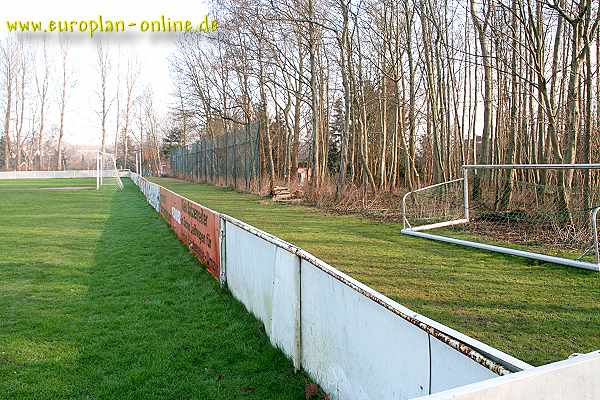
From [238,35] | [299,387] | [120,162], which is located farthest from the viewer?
[120,162]

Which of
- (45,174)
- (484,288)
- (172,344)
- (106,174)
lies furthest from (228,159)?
(45,174)

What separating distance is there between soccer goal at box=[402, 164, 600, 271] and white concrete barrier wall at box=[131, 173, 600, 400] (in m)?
4.97

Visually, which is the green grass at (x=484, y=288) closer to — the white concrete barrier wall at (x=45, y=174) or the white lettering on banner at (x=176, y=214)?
the white lettering on banner at (x=176, y=214)

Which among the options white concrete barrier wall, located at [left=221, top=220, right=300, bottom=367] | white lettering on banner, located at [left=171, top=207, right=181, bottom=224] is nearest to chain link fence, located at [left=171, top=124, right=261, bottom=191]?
white lettering on banner, located at [left=171, top=207, right=181, bottom=224]

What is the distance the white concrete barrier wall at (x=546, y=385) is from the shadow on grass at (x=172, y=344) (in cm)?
227

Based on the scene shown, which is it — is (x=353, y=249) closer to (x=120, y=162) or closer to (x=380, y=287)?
(x=380, y=287)

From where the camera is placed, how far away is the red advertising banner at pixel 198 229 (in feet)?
24.3

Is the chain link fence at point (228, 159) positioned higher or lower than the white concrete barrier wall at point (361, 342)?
higher

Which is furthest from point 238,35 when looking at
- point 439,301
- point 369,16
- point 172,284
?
point 439,301

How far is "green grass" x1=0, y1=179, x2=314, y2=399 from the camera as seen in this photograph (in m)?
3.90

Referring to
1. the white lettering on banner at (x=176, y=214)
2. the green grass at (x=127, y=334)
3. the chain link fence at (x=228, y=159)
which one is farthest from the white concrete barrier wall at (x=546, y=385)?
the chain link fence at (x=228, y=159)

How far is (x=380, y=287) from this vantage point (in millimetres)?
6566

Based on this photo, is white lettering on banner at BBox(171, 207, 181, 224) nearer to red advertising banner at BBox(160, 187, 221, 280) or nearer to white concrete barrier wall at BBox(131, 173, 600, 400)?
red advertising banner at BBox(160, 187, 221, 280)

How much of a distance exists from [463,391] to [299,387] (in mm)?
2484
